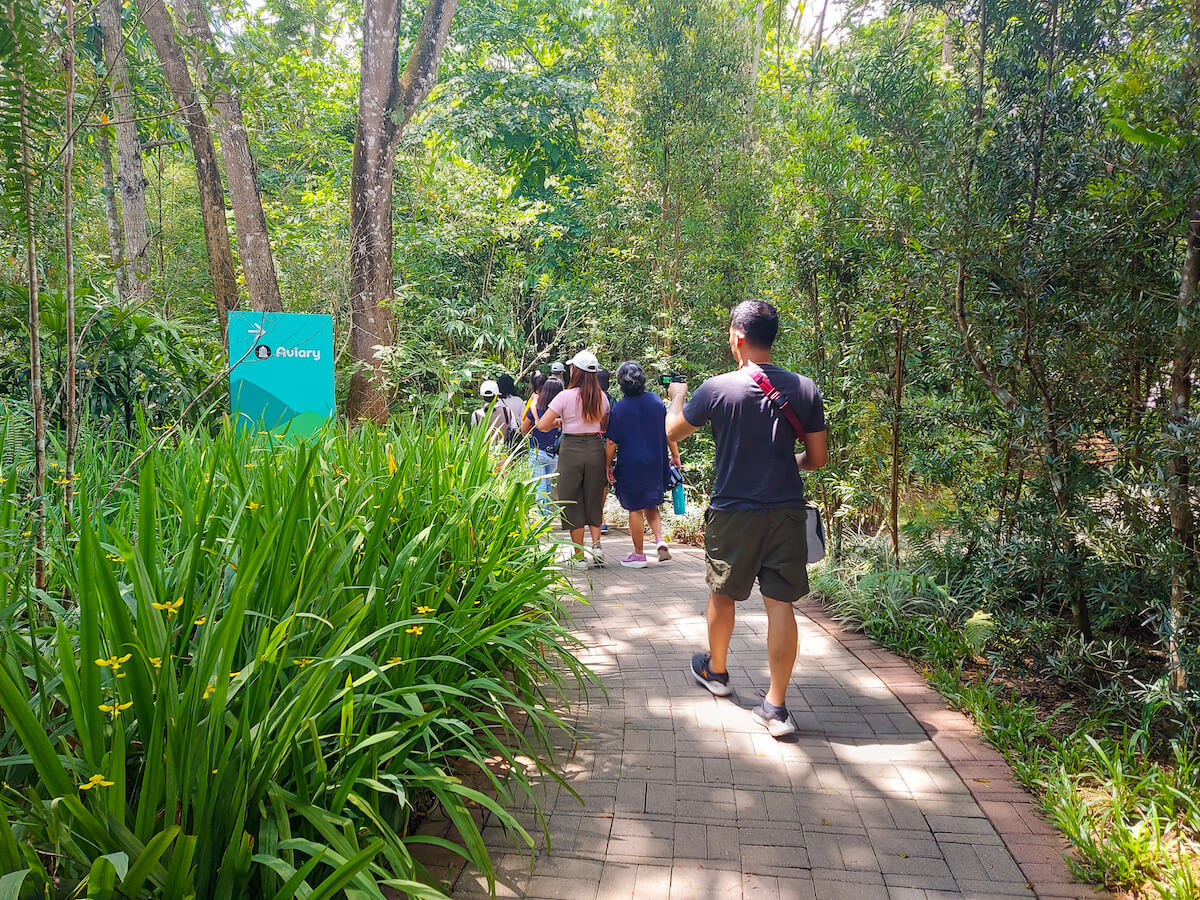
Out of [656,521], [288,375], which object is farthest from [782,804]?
[288,375]

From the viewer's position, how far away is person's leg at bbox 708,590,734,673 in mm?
3619

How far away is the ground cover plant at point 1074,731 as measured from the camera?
7.70 ft

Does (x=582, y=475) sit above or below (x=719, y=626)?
above

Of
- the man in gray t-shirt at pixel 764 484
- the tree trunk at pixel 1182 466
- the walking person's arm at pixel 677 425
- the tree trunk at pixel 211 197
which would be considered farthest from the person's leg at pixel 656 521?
the tree trunk at pixel 211 197

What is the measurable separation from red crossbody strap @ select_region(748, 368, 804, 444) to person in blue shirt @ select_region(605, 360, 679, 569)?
3052 mm

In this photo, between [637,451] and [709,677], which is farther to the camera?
[637,451]

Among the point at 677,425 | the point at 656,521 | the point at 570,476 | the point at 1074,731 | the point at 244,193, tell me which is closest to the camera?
the point at 1074,731

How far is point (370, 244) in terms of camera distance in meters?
8.80

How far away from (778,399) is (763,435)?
17cm

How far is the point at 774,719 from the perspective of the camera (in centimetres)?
332

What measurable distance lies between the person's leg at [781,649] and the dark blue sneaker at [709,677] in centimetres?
39

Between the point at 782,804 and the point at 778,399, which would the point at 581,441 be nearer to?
the point at 778,399

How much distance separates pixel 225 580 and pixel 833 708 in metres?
2.77

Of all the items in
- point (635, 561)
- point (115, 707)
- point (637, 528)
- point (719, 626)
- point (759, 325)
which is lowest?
point (635, 561)
